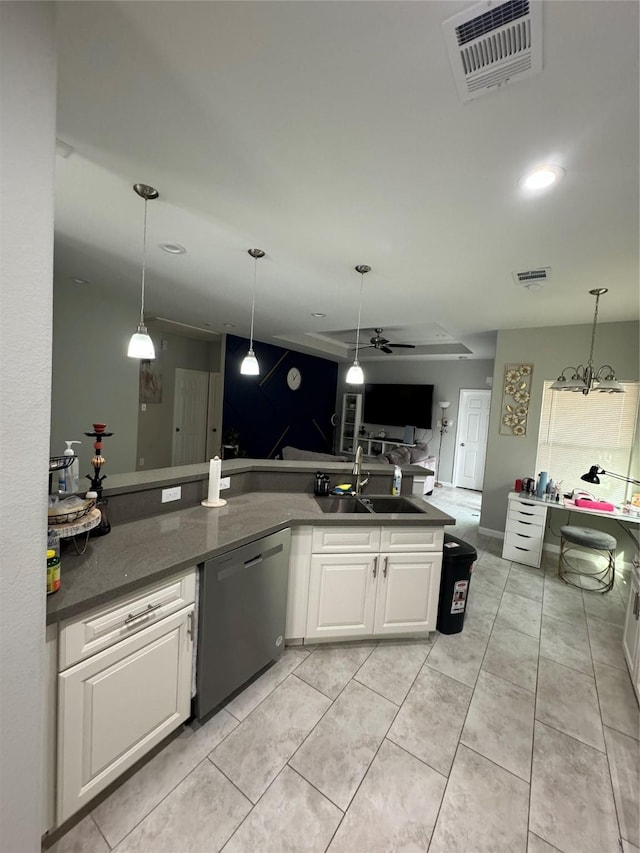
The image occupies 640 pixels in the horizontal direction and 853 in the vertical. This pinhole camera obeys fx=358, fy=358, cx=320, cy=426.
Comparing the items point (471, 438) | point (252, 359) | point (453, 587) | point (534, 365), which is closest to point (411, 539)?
point (453, 587)

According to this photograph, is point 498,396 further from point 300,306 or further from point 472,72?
point 472,72

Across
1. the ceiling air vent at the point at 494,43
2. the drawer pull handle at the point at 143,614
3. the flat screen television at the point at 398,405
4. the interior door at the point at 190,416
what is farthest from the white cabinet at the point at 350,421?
the ceiling air vent at the point at 494,43

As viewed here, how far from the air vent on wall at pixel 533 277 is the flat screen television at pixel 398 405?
15.3ft

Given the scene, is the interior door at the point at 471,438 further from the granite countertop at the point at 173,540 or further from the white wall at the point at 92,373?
the white wall at the point at 92,373

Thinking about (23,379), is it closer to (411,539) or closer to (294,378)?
(411,539)

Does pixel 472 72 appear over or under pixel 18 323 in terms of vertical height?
over

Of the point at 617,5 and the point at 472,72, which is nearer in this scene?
the point at 617,5

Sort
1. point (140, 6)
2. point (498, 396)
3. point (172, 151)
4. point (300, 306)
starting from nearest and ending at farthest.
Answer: point (140, 6) < point (172, 151) < point (300, 306) < point (498, 396)

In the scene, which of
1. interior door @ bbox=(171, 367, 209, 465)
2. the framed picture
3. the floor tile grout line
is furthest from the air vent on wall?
interior door @ bbox=(171, 367, 209, 465)

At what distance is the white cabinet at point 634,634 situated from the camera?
2002mm

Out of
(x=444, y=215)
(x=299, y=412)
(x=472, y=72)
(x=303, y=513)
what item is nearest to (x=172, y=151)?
(x=472, y=72)

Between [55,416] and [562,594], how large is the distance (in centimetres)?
545

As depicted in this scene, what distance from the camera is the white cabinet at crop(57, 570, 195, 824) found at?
1.19 m

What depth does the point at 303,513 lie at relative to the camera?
2.21 meters
